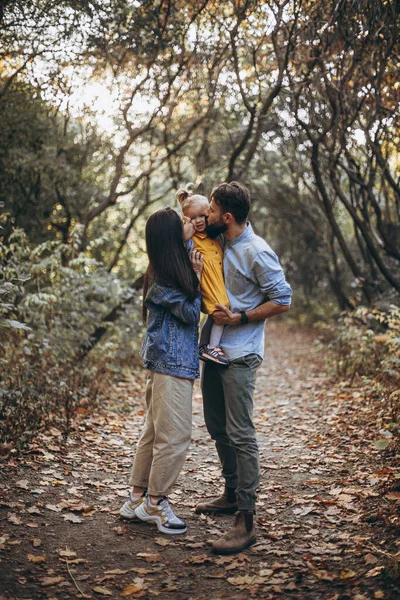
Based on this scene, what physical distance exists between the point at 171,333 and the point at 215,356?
0.34m

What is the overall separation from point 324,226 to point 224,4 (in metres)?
8.53

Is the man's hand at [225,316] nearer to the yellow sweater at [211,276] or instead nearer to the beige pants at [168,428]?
the yellow sweater at [211,276]

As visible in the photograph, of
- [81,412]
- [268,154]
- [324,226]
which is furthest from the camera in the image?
[268,154]

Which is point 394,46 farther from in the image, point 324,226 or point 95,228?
point 324,226

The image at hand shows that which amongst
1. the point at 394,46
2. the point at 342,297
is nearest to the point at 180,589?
the point at 394,46

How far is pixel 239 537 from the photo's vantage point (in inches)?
145

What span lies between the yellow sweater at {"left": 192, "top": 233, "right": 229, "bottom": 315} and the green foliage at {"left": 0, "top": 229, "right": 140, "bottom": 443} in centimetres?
166

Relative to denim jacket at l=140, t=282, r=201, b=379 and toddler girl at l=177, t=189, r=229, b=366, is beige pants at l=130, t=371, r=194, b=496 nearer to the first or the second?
denim jacket at l=140, t=282, r=201, b=379

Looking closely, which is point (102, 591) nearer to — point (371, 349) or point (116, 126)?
point (371, 349)

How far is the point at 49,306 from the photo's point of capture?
23.2 ft

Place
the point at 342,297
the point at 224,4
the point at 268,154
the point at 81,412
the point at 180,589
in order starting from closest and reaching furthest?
the point at 180,589 → the point at 81,412 → the point at 224,4 → the point at 342,297 → the point at 268,154

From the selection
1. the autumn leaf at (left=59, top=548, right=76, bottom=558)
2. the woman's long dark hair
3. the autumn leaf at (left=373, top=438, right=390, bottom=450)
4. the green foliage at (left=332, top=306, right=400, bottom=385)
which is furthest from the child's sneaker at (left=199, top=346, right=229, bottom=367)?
the green foliage at (left=332, top=306, right=400, bottom=385)

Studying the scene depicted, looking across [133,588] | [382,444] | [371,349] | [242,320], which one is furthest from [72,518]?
[371,349]

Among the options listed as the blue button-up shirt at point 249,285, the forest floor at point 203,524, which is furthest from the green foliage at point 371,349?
the blue button-up shirt at point 249,285
